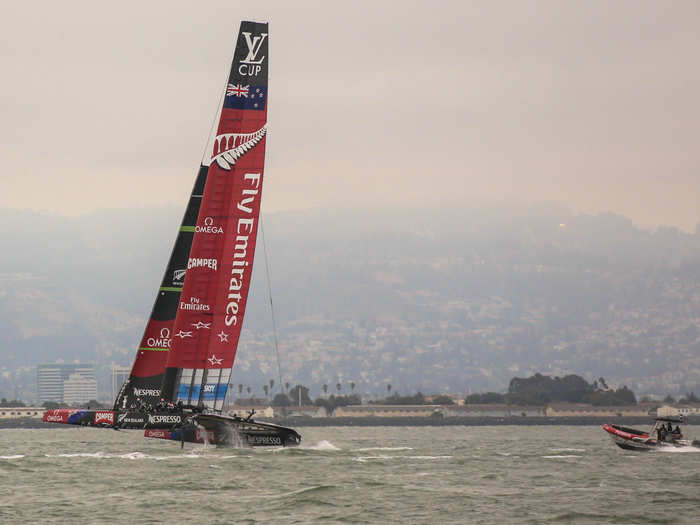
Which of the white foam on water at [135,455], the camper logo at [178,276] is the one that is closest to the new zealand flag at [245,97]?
the camper logo at [178,276]

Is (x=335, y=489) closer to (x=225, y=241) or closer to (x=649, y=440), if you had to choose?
(x=225, y=241)

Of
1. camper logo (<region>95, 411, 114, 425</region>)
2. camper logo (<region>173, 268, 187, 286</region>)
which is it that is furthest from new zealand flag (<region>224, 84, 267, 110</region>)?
camper logo (<region>95, 411, 114, 425</region>)

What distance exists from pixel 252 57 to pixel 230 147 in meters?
3.50

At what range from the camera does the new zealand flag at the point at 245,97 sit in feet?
153

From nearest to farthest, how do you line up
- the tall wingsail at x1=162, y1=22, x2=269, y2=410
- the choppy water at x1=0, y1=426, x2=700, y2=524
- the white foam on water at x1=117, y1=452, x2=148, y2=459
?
the choppy water at x1=0, y1=426, x2=700, y2=524 → the tall wingsail at x1=162, y1=22, x2=269, y2=410 → the white foam on water at x1=117, y1=452, x2=148, y2=459

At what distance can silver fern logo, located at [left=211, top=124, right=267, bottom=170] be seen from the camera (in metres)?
46.5

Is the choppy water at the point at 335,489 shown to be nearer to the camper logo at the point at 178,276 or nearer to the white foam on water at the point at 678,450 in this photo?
the camper logo at the point at 178,276

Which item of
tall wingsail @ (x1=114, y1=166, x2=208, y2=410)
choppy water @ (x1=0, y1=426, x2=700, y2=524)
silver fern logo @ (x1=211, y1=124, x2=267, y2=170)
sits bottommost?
choppy water @ (x1=0, y1=426, x2=700, y2=524)

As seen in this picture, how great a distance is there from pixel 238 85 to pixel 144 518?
21.5m

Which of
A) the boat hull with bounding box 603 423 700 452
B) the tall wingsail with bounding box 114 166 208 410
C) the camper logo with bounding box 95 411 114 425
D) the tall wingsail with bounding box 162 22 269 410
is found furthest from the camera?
the boat hull with bounding box 603 423 700 452

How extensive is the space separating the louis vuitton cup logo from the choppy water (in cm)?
1433

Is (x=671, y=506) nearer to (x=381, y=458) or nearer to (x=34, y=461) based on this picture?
(x=381, y=458)

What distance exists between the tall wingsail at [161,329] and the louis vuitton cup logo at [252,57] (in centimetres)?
640

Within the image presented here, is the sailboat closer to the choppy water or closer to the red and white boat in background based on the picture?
the choppy water
